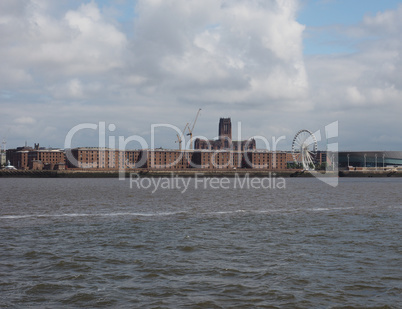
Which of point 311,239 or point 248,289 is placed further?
point 311,239

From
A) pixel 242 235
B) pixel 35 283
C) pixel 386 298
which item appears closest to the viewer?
pixel 386 298

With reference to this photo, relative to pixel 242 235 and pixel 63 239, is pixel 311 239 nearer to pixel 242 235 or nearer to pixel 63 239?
pixel 242 235

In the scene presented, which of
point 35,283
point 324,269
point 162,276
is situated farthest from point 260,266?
point 35,283

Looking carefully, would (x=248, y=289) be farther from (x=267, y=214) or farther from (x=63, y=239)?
(x=267, y=214)

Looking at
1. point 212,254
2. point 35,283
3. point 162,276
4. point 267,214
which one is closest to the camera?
point 35,283

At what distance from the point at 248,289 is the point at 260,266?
10.0 feet

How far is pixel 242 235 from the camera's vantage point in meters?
24.5

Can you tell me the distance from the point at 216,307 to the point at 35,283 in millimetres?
6043

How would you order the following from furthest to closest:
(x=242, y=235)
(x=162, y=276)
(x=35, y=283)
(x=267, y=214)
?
(x=267, y=214)
(x=242, y=235)
(x=162, y=276)
(x=35, y=283)

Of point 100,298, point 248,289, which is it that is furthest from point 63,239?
point 248,289

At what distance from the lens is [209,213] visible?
120 ft

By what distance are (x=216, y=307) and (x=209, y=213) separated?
24.2 meters

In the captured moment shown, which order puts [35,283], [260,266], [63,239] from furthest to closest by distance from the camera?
[63,239] → [260,266] → [35,283]

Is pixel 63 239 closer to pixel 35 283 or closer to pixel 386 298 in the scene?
pixel 35 283
